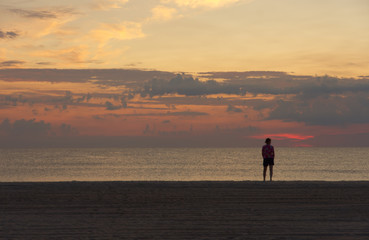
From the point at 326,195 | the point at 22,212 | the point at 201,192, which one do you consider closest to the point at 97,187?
A: the point at 201,192

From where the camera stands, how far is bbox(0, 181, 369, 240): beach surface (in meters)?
9.93

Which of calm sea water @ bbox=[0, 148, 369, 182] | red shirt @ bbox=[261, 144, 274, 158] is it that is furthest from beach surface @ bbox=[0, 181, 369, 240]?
calm sea water @ bbox=[0, 148, 369, 182]

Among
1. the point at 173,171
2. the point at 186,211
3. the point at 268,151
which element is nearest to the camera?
the point at 186,211

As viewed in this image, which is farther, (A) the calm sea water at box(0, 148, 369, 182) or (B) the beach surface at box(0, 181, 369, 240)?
(A) the calm sea water at box(0, 148, 369, 182)

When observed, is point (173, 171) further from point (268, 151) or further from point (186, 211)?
point (186, 211)

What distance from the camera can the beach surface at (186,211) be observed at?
9.93 meters

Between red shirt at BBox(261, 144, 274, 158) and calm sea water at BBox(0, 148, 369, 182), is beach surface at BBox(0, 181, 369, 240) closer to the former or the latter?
red shirt at BBox(261, 144, 274, 158)

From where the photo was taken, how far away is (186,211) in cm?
1266

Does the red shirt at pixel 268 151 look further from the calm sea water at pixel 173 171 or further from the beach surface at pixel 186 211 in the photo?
the calm sea water at pixel 173 171

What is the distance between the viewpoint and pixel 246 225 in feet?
35.1

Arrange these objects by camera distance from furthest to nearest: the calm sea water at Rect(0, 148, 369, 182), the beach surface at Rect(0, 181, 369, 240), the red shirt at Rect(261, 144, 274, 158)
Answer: the calm sea water at Rect(0, 148, 369, 182) → the red shirt at Rect(261, 144, 274, 158) → the beach surface at Rect(0, 181, 369, 240)

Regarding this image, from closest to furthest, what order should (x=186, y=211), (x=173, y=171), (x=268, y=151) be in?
(x=186, y=211) < (x=268, y=151) < (x=173, y=171)

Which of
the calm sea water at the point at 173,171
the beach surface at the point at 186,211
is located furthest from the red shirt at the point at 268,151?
the calm sea water at the point at 173,171

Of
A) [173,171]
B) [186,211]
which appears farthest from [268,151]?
[173,171]
